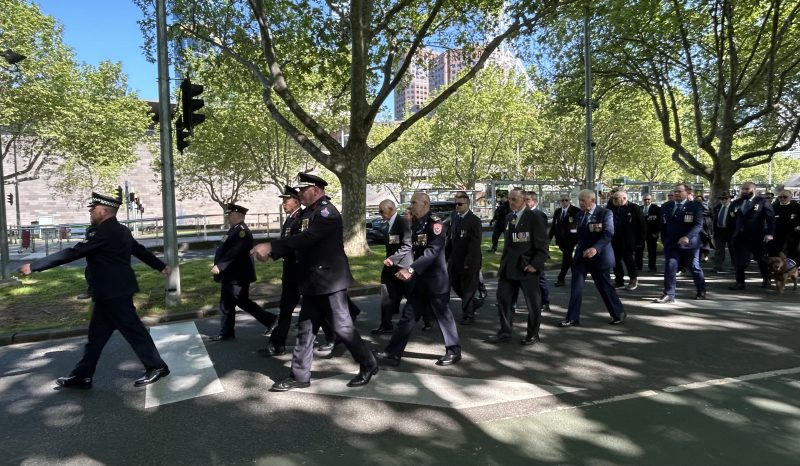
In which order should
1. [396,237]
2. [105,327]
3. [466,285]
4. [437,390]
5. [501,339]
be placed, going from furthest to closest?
[466,285], [396,237], [501,339], [105,327], [437,390]

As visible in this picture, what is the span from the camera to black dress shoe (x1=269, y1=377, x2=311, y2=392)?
4.36 meters

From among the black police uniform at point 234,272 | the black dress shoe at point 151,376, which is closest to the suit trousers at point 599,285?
the black police uniform at point 234,272

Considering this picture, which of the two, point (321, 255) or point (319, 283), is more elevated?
point (321, 255)

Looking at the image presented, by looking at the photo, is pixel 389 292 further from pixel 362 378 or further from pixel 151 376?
pixel 151 376

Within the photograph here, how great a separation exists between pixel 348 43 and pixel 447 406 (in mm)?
12475

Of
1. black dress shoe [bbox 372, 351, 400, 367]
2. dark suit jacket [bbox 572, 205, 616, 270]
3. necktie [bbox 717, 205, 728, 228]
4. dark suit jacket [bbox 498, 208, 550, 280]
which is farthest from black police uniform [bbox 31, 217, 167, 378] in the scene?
necktie [bbox 717, 205, 728, 228]

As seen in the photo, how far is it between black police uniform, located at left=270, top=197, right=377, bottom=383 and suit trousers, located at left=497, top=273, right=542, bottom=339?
1.95 metres

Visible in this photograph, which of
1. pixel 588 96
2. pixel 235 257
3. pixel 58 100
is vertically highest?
pixel 58 100

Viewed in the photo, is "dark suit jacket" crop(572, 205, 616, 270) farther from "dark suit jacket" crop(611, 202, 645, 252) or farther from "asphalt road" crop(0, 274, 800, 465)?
"dark suit jacket" crop(611, 202, 645, 252)

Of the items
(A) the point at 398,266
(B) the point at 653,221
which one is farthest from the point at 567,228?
(A) the point at 398,266

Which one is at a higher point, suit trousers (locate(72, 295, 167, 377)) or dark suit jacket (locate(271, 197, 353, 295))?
dark suit jacket (locate(271, 197, 353, 295))

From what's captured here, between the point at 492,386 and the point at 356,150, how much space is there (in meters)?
9.15

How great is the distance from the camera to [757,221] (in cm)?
851

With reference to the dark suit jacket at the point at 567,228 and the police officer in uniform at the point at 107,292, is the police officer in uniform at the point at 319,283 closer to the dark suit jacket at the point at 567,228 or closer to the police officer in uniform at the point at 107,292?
the police officer in uniform at the point at 107,292
